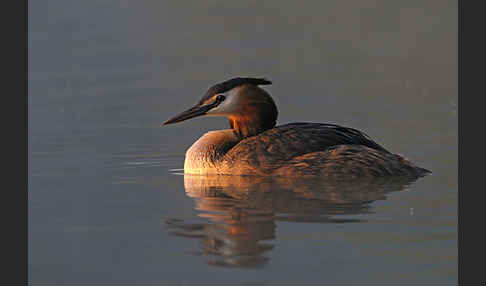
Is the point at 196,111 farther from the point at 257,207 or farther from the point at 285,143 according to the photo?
the point at 257,207

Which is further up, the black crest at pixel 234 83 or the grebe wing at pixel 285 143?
the black crest at pixel 234 83

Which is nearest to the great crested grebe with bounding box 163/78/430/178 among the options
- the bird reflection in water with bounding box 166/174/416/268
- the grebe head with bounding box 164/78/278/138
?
the grebe head with bounding box 164/78/278/138

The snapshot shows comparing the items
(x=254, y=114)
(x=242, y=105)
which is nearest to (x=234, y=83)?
(x=242, y=105)

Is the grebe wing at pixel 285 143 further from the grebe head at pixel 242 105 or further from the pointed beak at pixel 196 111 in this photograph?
the pointed beak at pixel 196 111

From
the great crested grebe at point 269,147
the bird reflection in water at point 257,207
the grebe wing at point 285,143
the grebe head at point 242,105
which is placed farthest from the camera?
the grebe head at point 242,105

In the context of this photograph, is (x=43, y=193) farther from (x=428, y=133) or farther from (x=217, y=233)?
(x=428, y=133)

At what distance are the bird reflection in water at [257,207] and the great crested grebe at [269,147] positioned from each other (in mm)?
137

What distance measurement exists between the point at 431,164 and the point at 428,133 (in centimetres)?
315

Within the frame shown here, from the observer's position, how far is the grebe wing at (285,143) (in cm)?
871

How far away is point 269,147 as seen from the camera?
877cm

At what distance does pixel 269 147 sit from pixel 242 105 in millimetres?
771

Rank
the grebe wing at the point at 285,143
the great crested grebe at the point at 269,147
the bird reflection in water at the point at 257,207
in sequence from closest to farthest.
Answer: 1. the bird reflection in water at the point at 257,207
2. the great crested grebe at the point at 269,147
3. the grebe wing at the point at 285,143

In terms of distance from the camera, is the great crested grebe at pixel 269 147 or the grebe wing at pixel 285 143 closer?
the great crested grebe at pixel 269 147

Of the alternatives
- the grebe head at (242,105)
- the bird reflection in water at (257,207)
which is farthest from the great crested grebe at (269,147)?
the bird reflection in water at (257,207)
